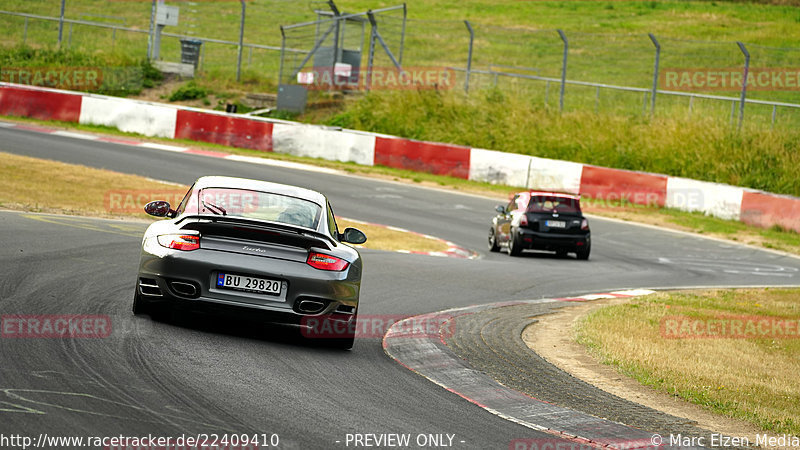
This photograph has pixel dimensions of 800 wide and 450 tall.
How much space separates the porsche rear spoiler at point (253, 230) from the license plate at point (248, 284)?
0.32 meters

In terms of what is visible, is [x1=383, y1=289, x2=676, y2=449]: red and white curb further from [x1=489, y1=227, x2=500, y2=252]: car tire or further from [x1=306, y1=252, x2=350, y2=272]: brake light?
[x1=489, y1=227, x2=500, y2=252]: car tire

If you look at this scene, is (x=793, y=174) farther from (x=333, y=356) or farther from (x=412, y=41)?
(x=412, y=41)

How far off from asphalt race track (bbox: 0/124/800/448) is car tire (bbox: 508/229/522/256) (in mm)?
1971

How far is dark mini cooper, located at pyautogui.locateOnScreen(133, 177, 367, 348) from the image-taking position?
7711mm

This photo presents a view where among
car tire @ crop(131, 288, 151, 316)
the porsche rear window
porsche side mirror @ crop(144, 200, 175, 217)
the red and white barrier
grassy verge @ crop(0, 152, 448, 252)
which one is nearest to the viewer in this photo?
car tire @ crop(131, 288, 151, 316)

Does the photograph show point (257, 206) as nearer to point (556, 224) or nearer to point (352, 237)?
point (352, 237)

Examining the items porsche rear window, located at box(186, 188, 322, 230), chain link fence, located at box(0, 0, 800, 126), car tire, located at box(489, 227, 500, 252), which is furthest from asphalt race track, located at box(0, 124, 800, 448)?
chain link fence, located at box(0, 0, 800, 126)

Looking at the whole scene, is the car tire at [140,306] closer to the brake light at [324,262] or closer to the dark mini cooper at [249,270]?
the dark mini cooper at [249,270]

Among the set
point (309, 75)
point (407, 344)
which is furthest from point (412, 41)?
point (407, 344)

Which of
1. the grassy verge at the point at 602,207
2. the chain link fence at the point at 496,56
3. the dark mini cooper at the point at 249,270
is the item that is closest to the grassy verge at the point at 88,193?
the grassy verge at the point at 602,207

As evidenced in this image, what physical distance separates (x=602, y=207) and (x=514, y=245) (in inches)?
318

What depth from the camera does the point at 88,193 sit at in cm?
1859

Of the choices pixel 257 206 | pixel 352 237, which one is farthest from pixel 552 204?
pixel 257 206

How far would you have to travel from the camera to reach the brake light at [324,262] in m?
7.92
